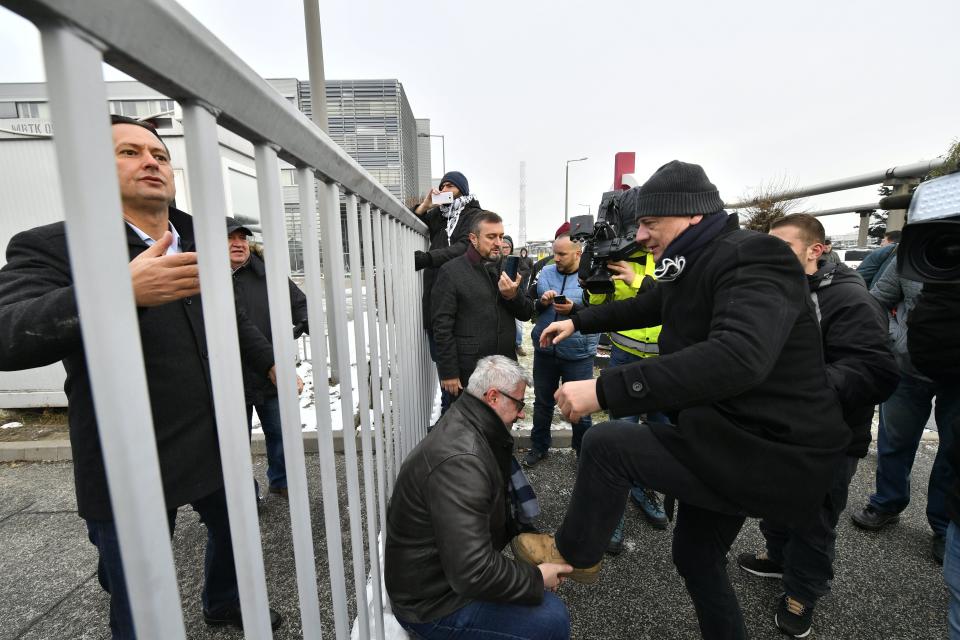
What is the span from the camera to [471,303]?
3289mm

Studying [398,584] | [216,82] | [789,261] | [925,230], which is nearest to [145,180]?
[216,82]

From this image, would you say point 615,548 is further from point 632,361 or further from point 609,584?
point 632,361

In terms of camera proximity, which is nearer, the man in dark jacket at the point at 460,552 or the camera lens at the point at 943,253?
the camera lens at the point at 943,253

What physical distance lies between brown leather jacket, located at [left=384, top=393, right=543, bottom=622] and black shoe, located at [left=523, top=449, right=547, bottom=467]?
204 cm

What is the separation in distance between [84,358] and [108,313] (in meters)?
1.32

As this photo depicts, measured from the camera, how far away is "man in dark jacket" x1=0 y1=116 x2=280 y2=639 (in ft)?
3.44

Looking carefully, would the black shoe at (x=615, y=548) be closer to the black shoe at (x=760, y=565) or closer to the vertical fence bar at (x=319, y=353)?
the black shoe at (x=760, y=565)

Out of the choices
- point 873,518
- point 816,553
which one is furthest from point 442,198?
point 873,518

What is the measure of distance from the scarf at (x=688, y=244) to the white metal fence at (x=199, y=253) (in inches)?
42.8

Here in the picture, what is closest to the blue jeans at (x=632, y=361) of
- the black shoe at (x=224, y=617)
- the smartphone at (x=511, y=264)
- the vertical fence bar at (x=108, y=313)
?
the smartphone at (x=511, y=264)

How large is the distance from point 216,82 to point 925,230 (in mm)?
1931

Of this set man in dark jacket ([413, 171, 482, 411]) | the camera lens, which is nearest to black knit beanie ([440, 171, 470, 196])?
man in dark jacket ([413, 171, 482, 411])

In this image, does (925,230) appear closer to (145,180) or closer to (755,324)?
(755,324)

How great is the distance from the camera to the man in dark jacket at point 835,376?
191 centimetres
